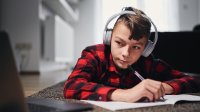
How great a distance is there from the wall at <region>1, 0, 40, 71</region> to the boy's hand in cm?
265

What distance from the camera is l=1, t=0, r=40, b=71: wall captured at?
3398 millimetres

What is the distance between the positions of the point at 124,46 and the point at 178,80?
11.1 inches

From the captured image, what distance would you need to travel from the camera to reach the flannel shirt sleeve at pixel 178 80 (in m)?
1.07

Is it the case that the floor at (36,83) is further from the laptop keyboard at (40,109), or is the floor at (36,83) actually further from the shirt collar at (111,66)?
the laptop keyboard at (40,109)

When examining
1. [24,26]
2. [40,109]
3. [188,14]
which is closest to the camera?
[40,109]

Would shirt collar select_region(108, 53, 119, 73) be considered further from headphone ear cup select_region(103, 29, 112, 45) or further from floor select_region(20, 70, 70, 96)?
floor select_region(20, 70, 70, 96)

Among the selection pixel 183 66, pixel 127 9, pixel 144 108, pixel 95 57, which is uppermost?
pixel 127 9

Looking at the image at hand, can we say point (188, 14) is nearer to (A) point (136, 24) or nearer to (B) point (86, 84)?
(A) point (136, 24)

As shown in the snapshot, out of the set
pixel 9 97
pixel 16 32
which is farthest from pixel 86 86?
pixel 16 32

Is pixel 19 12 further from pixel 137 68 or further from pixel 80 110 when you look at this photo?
pixel 80 110

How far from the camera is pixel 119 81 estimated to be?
43.8 inches

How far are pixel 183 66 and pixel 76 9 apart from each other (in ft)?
11.8

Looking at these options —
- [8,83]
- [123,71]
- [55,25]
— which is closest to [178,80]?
[123,71]

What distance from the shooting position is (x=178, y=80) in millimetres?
1109
